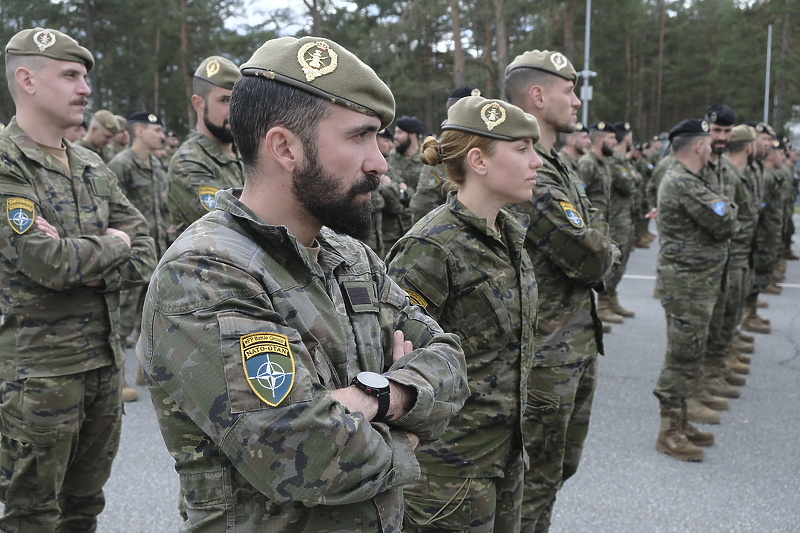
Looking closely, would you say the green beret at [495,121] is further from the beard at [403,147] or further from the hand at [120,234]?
the beard at [403,147]

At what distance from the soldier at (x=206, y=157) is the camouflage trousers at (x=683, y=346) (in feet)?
9.48

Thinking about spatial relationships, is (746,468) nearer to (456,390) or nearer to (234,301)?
(456,390)

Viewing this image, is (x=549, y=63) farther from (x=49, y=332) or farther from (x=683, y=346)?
(x=49, y=332)

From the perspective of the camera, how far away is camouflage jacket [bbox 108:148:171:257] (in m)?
6.48

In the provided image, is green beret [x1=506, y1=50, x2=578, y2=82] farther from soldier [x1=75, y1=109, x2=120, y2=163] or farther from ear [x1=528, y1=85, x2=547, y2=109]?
soldier [x1=75, y1=109, x2=120, y2=163]

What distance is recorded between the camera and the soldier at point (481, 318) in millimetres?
2480

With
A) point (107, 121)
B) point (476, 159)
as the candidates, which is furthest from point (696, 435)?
point (107, 121)

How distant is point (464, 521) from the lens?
2436 millimetres

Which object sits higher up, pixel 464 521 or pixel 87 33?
pixel 87 33

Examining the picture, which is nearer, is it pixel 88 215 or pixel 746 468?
pixel 88 215

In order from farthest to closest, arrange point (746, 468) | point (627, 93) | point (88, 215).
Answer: point (627, 93) → point (746, 468) → point (88, 215)

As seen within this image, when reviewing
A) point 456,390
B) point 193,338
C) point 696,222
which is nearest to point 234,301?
point 193,338

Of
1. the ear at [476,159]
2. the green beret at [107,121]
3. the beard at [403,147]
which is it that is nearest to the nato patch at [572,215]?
the ear at [476,159]

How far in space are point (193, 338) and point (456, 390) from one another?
2.14ft
